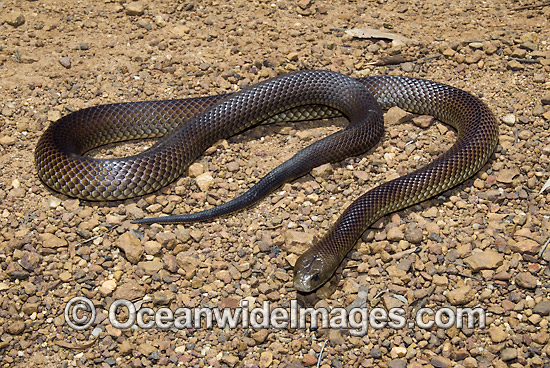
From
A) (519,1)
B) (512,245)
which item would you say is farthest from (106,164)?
(519,1)

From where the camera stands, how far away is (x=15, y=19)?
10.9m

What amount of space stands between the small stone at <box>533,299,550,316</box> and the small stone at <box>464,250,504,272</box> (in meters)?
0.65

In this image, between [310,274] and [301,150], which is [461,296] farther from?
[301,150]

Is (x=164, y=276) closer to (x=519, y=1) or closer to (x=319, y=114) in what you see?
(x=319, y=114)

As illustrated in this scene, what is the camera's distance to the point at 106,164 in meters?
7.88

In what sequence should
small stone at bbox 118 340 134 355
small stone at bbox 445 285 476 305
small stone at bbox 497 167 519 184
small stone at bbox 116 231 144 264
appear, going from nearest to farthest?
small stone at bbox 118 340 134 355 → small stone at bbox 445 285 476 305 → small stone at bbox 116 231 144 264 → small stone at bbox 497 167 519 184

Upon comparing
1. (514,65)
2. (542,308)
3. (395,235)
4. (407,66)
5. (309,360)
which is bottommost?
(309,360)

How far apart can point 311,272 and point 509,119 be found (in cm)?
434

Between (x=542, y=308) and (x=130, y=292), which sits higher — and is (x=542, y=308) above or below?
above

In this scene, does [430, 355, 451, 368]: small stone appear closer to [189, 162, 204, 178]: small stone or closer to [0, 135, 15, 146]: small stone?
[189, 162, 204, 178]: small stone

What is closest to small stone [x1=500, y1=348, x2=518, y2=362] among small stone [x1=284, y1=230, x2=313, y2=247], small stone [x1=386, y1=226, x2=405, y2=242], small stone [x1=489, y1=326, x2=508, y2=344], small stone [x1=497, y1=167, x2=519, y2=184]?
small stone [x1=489, y1=326, x2=508, y2=344]

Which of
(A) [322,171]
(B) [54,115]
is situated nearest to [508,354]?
(A) [322,171]

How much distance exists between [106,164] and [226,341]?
9.91ft

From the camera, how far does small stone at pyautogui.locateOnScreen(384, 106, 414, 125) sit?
29.9 feet
